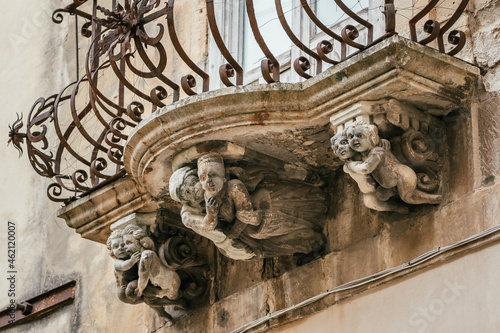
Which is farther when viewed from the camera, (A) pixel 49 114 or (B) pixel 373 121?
(A) pixel 49 114

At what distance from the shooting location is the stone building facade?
6031 millimetres

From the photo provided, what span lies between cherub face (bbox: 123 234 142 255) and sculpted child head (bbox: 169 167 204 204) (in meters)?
0.64

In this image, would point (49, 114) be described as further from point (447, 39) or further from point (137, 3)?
point (447, 39)

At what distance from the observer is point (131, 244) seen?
278 inches

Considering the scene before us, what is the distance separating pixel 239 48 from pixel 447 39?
Result: 1373 millimetres

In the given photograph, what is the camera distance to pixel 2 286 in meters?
8.82

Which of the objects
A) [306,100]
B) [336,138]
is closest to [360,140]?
[336,138]

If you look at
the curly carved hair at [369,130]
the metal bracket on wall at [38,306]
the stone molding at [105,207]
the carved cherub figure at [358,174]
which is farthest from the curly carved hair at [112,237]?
the curly carved hair at [369,130]

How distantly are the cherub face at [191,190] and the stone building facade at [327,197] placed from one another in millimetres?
33

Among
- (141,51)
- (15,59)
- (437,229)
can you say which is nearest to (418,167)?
(437,229)

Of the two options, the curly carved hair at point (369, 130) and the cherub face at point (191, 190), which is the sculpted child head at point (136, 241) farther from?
the curly carved hair at point (369, 130)

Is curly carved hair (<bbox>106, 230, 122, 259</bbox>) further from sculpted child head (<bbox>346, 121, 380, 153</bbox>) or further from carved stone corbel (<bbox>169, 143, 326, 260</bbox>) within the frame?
sculpted child head (<bbox>346, 121, 380, 153</bbox>)

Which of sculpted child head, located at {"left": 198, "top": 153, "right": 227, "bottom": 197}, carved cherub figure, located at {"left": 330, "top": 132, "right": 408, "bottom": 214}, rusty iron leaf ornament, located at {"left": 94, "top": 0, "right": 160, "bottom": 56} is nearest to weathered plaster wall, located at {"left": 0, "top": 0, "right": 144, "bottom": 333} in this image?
sculpted child head, located at {"left": 198, "top": 153, "right": 227, "bottom": 197}

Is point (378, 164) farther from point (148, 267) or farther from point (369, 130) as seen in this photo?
point (148, 267)
